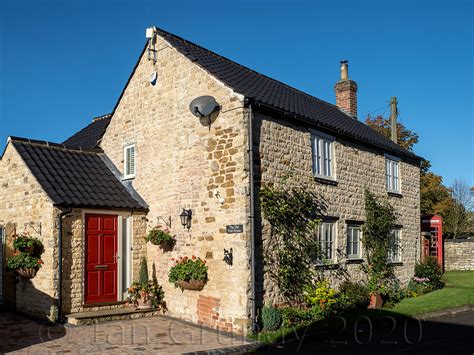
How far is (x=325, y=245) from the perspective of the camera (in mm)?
14594

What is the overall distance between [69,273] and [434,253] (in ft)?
58.6

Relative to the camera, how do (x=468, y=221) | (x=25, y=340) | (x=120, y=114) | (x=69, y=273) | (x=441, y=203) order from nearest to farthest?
(x=25, y=340) < (x=69, y=273) < (x=120, y=114) < (x=441, y=203) < (x=468, y=221)

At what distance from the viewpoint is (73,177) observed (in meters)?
14.6

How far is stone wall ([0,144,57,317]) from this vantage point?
12.9 metres

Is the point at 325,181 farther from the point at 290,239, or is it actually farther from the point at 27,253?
the point at 27,253

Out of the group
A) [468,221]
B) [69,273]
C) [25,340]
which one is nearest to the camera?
[25,340]

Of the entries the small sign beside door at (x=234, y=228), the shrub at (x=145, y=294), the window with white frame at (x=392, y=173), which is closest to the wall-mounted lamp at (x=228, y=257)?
the small sign beside door at (x=234, y=228)

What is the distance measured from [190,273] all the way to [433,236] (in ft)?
52.6

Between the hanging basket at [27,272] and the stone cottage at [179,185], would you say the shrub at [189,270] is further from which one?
the hanging basket at [27,272]

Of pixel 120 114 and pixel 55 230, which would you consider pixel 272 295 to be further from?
pixel 120 114

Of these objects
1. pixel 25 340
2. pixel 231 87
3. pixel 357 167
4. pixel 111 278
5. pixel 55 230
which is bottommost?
pixel 25 340

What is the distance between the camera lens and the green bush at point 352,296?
14.0 m

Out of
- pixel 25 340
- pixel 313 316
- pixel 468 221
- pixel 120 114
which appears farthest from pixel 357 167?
pixel 468 221

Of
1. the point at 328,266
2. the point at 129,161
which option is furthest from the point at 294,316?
the point at 129,161
